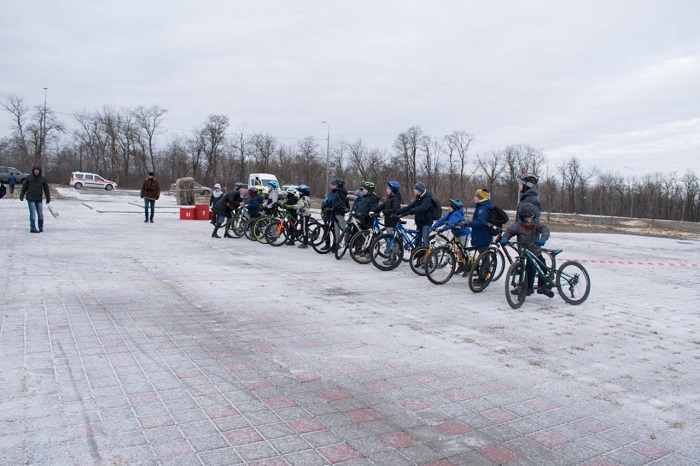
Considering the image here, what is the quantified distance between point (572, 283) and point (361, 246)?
440 centimetres

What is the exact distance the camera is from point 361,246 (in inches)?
442

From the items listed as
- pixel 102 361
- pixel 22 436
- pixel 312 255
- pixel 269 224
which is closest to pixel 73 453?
pixel 22 436

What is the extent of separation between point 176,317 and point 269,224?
303 inches

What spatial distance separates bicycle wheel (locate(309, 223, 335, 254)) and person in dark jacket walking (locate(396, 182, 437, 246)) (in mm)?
2543

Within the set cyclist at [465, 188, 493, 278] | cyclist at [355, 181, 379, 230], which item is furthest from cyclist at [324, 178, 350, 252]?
cyclist at [465, 188, 493, 278]

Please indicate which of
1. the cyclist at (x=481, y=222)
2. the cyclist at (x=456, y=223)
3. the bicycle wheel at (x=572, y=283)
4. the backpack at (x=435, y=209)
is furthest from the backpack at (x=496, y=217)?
the backpack at (x=435, y=209)

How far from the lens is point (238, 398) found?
4.06 meters

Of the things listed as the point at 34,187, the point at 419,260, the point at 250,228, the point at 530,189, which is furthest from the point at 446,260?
the point at 34,187

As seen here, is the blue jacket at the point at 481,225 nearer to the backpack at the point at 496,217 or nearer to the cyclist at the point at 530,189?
the backpack at the point at 496,217

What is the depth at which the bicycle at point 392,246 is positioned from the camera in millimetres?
10656

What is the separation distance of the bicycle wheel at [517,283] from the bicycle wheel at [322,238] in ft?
18.4

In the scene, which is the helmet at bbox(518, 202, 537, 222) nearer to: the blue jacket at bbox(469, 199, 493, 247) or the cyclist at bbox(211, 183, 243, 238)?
the blue jacket at bbox(469, 199, 493, 247)

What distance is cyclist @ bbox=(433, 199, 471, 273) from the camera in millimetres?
9875

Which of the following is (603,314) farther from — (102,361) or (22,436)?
(22,436)
